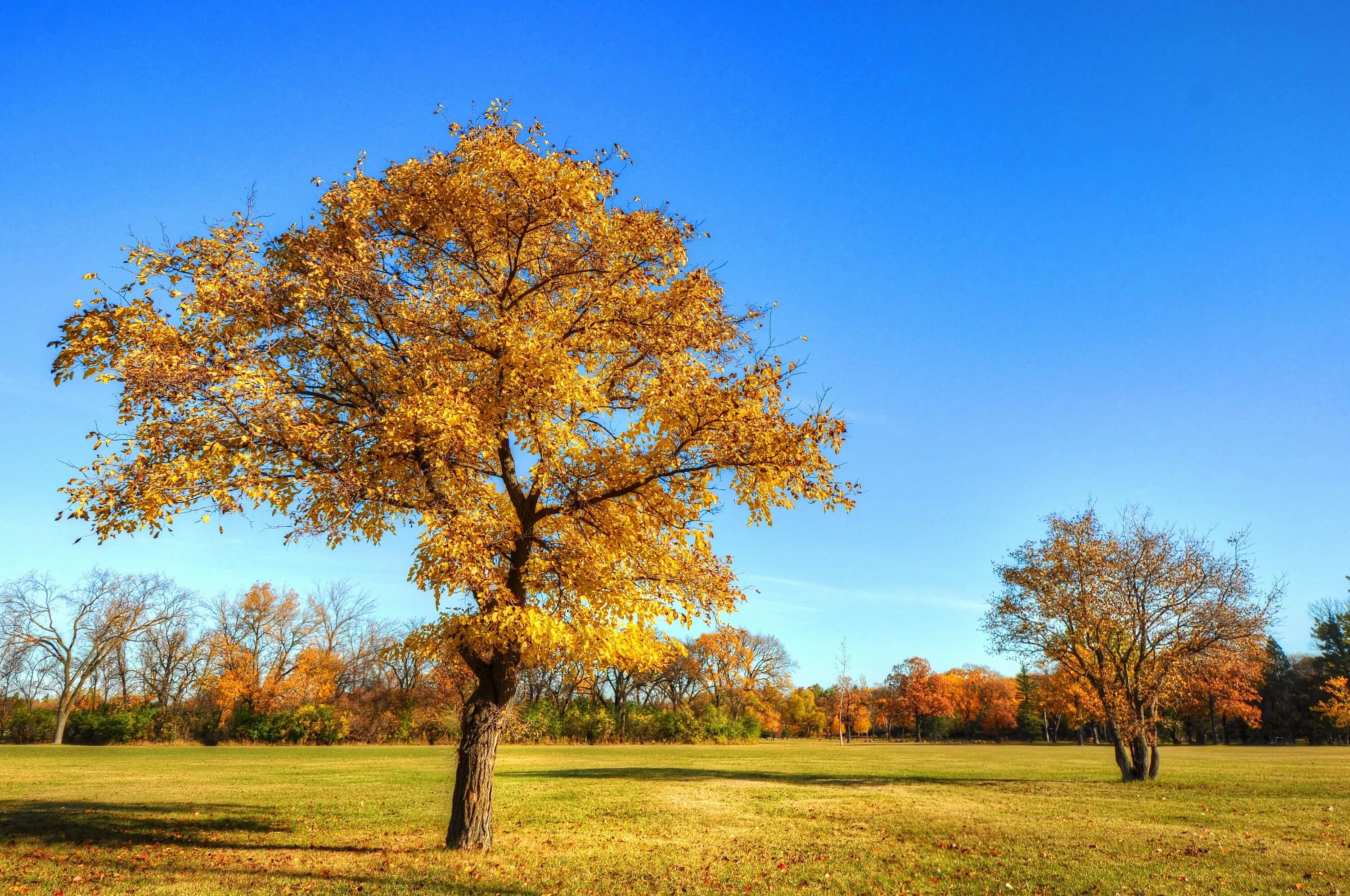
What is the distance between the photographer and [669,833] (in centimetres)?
1282

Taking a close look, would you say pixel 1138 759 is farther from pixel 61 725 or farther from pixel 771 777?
pixel 61 725

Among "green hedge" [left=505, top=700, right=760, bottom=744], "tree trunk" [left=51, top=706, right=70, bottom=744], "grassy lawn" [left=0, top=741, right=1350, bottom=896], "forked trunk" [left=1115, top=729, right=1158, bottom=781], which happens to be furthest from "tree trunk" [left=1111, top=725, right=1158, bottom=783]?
"tree trunk" [left=51, top=706, right=70, bottom=744]

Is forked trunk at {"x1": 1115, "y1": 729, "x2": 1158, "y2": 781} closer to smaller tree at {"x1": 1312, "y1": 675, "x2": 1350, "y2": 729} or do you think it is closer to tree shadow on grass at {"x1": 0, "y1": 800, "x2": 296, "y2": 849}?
tree shadow on grass at {"x1": 0, "y1": 800, "x2": 296, "y2": 849}

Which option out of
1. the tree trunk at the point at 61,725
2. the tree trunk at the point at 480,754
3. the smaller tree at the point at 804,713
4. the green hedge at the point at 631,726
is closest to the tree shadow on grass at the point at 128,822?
the tree trunk at the point at 480,754

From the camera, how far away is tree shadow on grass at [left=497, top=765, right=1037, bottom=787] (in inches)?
915

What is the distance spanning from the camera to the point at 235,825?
41.0 feet

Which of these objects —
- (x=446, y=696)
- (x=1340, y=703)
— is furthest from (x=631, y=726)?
(x=1340, y=703)

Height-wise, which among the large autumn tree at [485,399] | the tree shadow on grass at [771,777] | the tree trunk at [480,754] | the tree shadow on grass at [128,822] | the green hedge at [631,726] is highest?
the large autumn tree at [485,399]

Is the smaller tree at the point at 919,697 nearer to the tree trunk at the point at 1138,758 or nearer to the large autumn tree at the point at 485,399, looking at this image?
the tree trunk at the point at 1138,758

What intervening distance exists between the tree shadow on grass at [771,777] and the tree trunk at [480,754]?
13475 millimetres

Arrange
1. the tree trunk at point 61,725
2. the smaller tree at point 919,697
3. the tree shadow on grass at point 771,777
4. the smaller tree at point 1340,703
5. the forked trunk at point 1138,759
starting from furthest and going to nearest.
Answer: the smaller tree at point 919,697
the tree trunk at point 61,725
the smaller tree at point 1340,703
the tree shadow on grass at point 771,777
the forked trunk at point 1138,759

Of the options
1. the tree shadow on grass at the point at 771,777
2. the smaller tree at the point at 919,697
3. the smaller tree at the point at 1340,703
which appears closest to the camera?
the tree shadow on grass at the point at 771,777

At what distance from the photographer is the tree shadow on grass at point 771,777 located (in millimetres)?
23234

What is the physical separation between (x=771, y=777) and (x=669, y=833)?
13.6m
